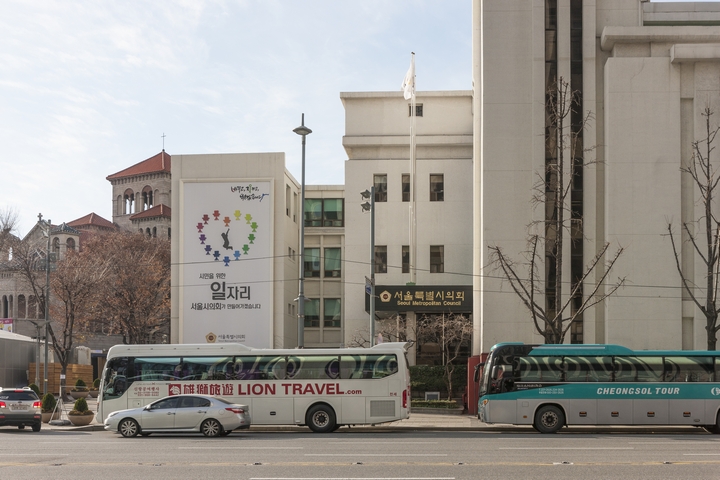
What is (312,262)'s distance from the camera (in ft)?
209

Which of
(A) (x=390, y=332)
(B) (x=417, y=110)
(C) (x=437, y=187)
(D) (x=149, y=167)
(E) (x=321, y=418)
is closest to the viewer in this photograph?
(E) (x=321, y=418)

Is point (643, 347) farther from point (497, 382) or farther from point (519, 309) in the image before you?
point (497, 382)

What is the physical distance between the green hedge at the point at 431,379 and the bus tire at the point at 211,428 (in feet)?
67.2

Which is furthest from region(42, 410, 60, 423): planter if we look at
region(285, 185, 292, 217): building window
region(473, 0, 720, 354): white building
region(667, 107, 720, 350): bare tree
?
region(667, 107, 720, 350): bare tree

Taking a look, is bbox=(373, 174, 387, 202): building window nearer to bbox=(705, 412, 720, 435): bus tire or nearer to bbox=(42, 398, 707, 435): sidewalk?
bbox=(42, 398, 707, 435): sidewalk

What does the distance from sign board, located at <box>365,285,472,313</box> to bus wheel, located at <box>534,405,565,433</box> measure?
2029 centimetres

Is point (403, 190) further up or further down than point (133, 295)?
further up

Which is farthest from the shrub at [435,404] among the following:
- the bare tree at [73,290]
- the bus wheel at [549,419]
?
the bare tree at [73,290]

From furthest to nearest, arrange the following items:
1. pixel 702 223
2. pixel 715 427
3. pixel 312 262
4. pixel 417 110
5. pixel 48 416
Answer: pixel 312 262 → pixel 417 110 → pixel 702 223 → pixel 48 416 → pixel 715 427

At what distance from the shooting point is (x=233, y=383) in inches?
1147

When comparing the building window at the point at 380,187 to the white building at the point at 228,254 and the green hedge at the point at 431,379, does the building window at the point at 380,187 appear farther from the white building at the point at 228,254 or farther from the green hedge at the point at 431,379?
the green hedge at the point at 431,379

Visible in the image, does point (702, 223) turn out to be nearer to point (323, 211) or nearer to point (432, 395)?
point (432, 395)

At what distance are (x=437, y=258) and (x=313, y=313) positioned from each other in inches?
549

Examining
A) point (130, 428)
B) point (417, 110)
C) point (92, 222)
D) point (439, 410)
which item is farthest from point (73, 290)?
point (92, 222)
